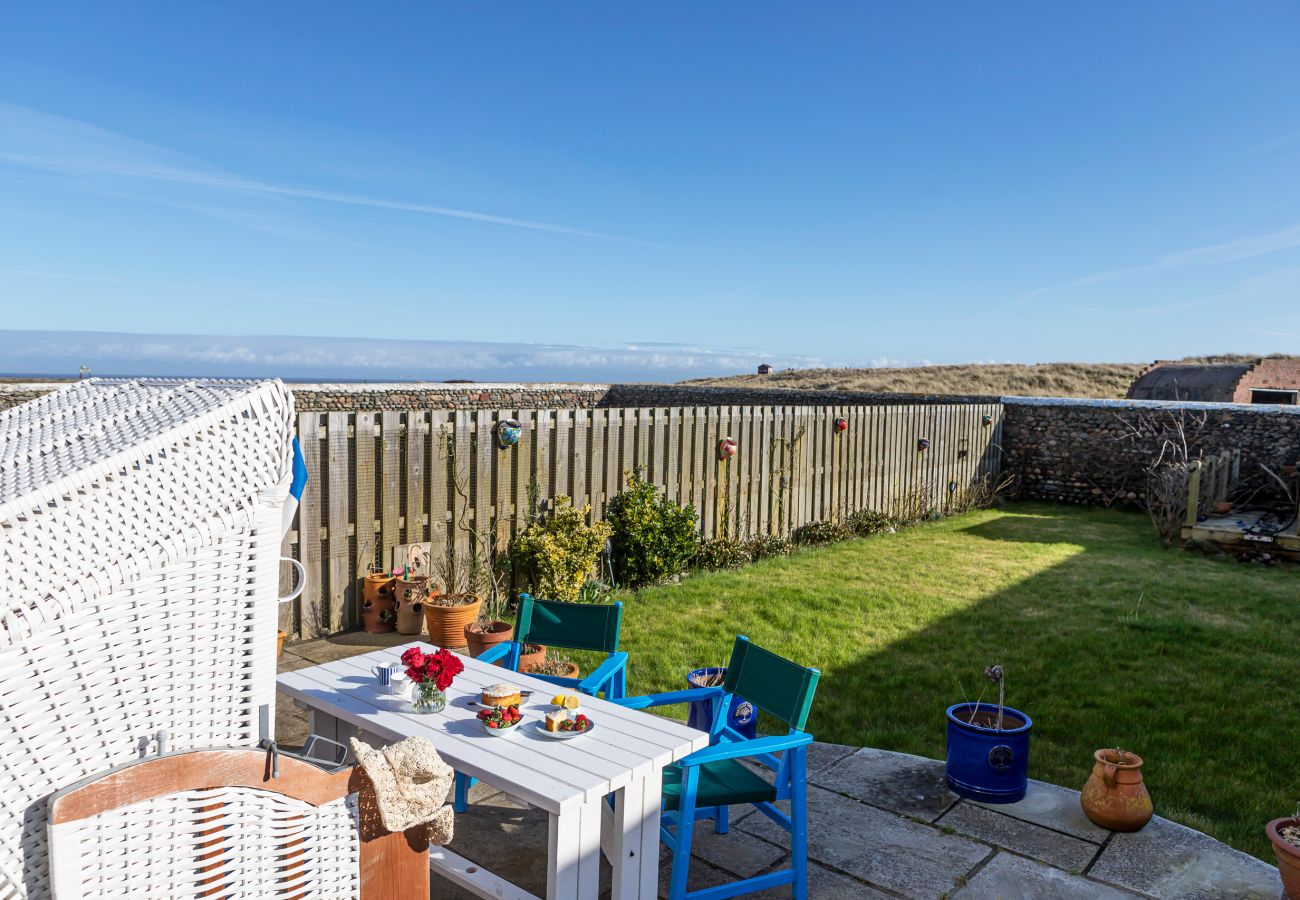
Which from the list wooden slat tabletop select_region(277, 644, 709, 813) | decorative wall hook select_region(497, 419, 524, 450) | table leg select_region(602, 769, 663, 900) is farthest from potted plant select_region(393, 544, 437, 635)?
table leg select_region(602, 769, 663, 900)

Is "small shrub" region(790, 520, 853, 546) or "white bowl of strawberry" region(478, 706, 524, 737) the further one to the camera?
"small shrub" region(790, 520, 853, 546)

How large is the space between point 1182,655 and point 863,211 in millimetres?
27505

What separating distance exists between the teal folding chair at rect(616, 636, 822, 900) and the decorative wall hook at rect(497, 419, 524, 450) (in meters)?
3.73

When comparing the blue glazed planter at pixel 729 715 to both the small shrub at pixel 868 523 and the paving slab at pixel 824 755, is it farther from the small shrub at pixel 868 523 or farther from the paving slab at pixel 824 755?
the small shrub at pixel 868 523

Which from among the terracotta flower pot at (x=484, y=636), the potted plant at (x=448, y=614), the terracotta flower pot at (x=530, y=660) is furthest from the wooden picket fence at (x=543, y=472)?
the terracotta flower pot at (x=530, y=660)

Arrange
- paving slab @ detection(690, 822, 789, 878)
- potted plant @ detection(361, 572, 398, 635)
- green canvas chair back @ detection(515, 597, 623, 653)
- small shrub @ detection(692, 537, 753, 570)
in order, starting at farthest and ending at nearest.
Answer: small shrub @ detection(692, 537, 753, 570), potted plant @ detection(361, 572, 398, 635), green canvas chair back @ detection(515, 597, 623, 653), paving slab @ detection(690, 822, 789, 878)

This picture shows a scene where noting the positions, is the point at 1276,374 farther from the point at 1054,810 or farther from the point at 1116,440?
the point at 1054,810

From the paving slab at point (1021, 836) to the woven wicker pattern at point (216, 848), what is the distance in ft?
8.83

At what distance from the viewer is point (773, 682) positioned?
3.28 meters

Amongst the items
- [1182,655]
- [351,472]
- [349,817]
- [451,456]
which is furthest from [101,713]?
[1182,655]

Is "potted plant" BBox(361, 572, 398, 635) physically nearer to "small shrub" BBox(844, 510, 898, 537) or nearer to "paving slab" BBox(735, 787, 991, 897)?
"paving slab" BBox(735, 787, 991, 897)

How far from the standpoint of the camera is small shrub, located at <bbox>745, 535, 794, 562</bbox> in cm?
923

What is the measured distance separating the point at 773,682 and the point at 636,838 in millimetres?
874

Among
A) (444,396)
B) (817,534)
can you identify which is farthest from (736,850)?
(444,396)
